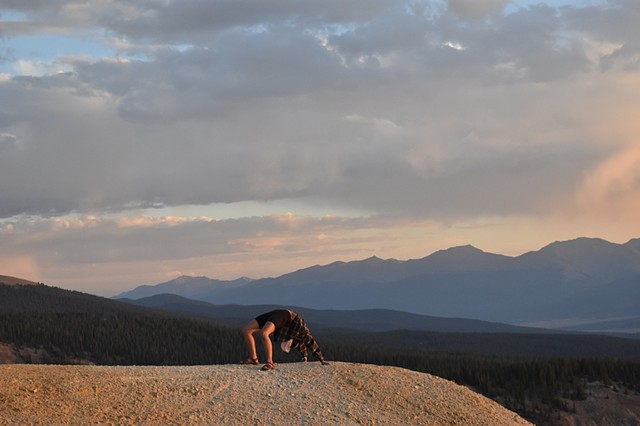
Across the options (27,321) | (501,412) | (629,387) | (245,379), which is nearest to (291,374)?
(245,379)

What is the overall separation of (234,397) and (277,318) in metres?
3.65

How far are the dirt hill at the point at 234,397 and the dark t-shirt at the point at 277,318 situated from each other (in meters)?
1.55

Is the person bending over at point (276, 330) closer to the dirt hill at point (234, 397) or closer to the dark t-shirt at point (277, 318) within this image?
the dark t-shirt at point (277, 318)

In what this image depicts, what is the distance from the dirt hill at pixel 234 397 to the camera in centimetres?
2325

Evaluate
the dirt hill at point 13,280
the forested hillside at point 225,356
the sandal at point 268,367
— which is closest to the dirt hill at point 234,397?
the sandal at point 268,367

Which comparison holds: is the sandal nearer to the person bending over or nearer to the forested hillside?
→ the person bending over

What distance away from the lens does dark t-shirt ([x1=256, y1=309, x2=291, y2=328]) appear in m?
27.8

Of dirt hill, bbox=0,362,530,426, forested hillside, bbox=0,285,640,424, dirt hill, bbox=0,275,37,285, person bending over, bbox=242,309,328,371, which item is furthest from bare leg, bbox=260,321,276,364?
dirt hill, bbox=0,275,37,285

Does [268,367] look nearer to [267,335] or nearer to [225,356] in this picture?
[267,335]

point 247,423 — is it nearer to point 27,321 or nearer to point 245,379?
point 245,379

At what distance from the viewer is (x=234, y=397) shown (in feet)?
81.9

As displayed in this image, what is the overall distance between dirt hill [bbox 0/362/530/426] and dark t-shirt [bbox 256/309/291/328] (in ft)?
5.09

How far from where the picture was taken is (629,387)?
175 ft

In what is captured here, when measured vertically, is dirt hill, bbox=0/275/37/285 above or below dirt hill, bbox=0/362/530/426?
above
